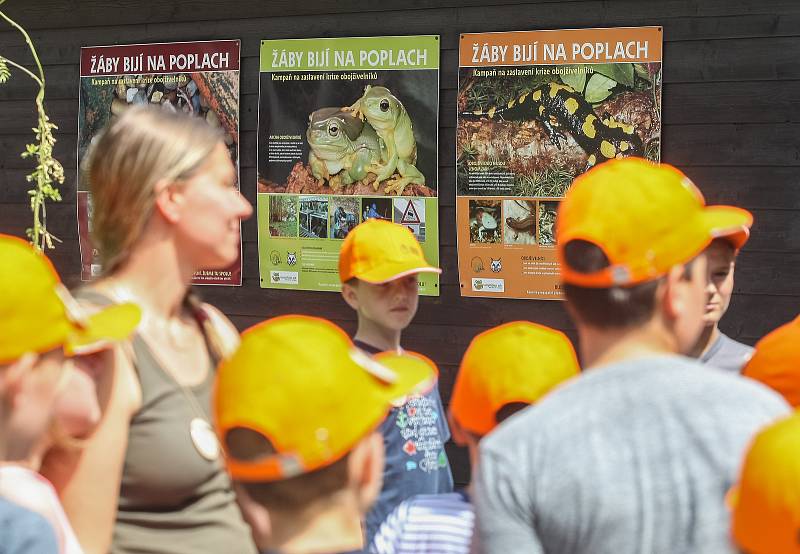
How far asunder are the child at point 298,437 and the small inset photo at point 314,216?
13.0 feet

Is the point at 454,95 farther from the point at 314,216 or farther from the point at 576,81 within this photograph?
the point at 314,216

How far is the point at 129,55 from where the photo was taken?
6.11 m

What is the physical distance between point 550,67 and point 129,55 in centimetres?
248

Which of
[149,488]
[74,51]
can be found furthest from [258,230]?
[149,488]

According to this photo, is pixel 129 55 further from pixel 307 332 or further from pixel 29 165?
pixel 307 332

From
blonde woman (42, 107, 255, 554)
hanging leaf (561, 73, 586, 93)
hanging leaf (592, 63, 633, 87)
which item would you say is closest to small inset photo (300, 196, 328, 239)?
hanging leaf (561, 73, 586, 93)

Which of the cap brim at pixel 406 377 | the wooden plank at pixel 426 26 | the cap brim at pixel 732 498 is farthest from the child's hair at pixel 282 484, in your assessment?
the wooden plank at pixel 426 26

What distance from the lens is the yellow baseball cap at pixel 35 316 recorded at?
1.76 meters

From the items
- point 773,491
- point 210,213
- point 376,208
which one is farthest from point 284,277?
point 773,491

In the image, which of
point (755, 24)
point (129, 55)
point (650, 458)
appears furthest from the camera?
point (129, 55)

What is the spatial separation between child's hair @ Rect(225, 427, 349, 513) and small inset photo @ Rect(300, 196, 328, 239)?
4.07 meters

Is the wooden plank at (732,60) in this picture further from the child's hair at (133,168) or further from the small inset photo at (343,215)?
the child's hair at (133,168)

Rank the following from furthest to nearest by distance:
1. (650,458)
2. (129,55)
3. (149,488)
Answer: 1. (129,55)
2. (149,488)
3. (650,458)

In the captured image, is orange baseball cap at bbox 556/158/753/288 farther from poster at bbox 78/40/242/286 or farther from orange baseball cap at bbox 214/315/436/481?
poster at bbox 78/40/242/286
